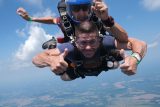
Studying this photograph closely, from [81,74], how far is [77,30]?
3.62 feet

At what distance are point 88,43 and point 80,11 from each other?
1.88 ft

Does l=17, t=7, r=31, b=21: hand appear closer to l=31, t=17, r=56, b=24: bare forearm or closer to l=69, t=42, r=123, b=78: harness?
l=31, t=17, r=56, b=24: bare forearm

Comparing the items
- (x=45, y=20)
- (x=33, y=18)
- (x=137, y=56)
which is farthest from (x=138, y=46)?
(x=33, y=18)

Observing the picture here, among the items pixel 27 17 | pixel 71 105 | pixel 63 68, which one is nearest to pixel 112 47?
pixel 63 68

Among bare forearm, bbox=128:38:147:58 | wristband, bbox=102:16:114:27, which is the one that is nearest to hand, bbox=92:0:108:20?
wristband, bbox=102:16:114:27

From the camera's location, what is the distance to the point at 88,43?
4.50 metres

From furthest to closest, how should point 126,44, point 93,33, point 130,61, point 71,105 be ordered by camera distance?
point 71,105, point 126,44, point 93,33, point 130,61

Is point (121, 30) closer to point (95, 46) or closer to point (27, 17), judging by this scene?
point (95, 46)

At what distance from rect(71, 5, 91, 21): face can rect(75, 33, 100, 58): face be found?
0.30 metres

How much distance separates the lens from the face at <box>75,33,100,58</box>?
445cm

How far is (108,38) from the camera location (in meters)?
4.64

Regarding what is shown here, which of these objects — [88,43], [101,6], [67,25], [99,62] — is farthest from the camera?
[99,62]

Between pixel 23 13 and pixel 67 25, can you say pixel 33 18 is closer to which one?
pixel 23 13

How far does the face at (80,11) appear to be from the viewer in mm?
4387
